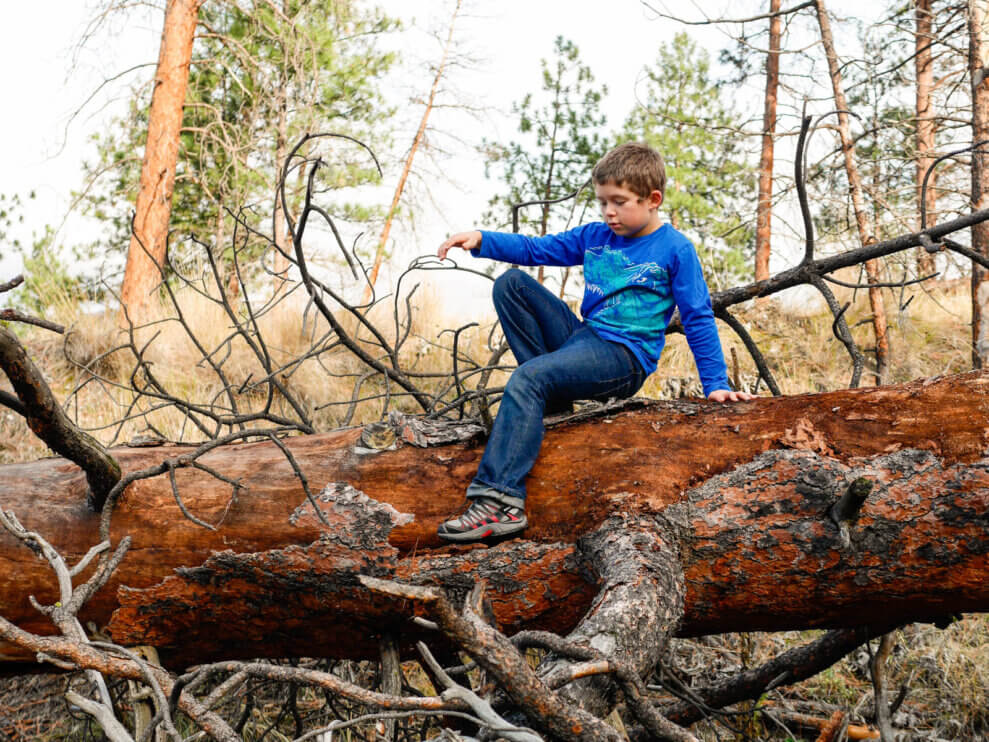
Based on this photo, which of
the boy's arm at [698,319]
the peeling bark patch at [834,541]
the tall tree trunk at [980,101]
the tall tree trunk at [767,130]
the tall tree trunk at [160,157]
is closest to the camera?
the peeling bark patch at [834,541]

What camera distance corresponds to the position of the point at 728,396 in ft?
7.93

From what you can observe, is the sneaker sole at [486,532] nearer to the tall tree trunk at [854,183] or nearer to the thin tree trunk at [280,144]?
the tall tree trunk at [854,183]

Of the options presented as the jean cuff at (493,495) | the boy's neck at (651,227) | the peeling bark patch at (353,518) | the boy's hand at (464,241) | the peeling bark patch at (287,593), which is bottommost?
the peeling bark patch at (287,593)

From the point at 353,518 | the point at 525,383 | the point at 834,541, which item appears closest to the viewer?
the point at 834,541

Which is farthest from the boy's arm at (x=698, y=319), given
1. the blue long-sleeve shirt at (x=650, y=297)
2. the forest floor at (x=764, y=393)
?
the forest floor at (x=764, y=393)

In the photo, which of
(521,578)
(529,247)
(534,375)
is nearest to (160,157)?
(529,247)

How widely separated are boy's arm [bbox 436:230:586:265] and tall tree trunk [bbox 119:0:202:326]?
725 cm

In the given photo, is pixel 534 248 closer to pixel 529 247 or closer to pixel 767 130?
pixel 529 247

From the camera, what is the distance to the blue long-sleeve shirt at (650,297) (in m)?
2.59

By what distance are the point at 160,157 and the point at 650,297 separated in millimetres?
8601

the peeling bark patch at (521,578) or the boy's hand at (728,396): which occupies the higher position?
the boy's hand at (728,396)

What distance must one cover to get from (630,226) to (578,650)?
165cm

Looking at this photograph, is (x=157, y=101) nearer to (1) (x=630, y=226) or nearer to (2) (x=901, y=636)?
(1) (x=630, y=226)

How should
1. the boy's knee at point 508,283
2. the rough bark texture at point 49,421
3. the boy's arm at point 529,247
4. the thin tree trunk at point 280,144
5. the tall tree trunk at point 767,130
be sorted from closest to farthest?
the rough bark texture at point 49,421 < the boy's knee at point 508,283 < the boy's arm at point 529,247 < the tall tree trunk at point 767,130 < the thin tree trunk at point 280,144
